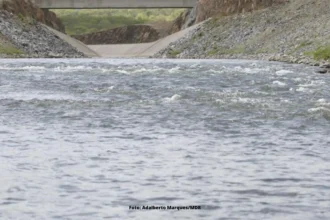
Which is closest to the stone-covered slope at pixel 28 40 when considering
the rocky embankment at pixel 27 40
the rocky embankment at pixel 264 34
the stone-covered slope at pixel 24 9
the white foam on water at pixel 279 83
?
the rocky embankment at pixel 27 40

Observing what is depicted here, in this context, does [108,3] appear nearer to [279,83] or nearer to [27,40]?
[27,40]

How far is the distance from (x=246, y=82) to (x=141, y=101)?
40.5 feet

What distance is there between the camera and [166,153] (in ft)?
72.7

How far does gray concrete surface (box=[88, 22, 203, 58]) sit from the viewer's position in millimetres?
134625

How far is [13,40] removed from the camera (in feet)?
365

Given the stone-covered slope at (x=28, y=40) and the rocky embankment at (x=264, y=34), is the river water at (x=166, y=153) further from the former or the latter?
the stone-covered slope at (x=28, y=40)

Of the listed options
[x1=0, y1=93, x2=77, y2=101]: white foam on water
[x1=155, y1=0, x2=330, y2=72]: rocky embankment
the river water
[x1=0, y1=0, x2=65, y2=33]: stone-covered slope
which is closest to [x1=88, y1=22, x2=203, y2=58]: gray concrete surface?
[x1=155, y1=0, x2=330, y2=72]: rocky embankment

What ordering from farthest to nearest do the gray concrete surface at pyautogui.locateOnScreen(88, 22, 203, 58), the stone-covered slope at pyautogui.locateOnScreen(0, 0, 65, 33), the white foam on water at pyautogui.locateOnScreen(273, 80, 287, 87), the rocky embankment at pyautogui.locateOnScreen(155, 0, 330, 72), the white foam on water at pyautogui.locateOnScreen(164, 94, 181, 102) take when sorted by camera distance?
the gray concrete surface at pyautogui.locateOnScreen(88, 22, 203, 58) → the stone-covered slope at pyautogui.locateOnScreen(0, 0, 65, 33) → the rocky embankment at pyautogui.locateOnScreen(155, 0, 330, 72) → the white foam on water at pyautogui.locateOnScreen(273, 80, 287, 87) → the white foam on water at pyautogui.locateOnScreen(164, 94, 181, 102)

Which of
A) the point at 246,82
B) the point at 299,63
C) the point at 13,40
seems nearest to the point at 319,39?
the point at 299,63

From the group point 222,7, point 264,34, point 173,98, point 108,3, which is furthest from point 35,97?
point 108,3

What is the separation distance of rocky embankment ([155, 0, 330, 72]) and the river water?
128ft

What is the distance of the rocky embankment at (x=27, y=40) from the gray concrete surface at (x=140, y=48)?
16.6 meters

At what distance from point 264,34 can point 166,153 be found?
8716 cm

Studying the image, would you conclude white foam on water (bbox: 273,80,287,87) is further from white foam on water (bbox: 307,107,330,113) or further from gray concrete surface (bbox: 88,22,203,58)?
gray concrete surface (bbox: 88,22,203,58)
